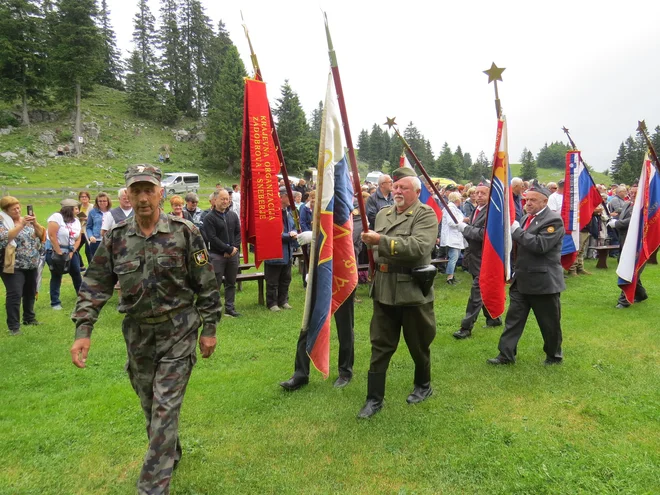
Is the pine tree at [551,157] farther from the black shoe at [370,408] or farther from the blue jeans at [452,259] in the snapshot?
the black shoe at [370,408]

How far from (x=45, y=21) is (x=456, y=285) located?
190 feet

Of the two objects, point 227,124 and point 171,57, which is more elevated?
point 171,57

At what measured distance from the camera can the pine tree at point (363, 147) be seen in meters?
77.9

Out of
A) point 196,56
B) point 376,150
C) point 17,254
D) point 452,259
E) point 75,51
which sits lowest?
point 452,259

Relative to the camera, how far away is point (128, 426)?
3969 millimetres

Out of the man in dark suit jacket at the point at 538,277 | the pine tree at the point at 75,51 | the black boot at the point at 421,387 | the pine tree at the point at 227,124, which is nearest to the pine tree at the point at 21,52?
the pine tree at the point at 75,51

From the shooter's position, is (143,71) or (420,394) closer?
(420,394)

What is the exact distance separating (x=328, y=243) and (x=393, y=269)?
69 centimetres

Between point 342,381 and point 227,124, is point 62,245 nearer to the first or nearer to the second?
point 342,381

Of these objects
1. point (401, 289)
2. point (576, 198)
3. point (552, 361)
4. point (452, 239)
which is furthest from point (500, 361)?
point (576, 198)

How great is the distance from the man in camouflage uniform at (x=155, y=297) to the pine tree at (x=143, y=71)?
202 feet

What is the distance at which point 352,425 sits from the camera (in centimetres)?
398

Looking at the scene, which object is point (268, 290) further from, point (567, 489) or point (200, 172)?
point (200, 172)

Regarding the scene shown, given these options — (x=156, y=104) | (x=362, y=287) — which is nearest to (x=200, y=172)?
(x=156, y=104)
